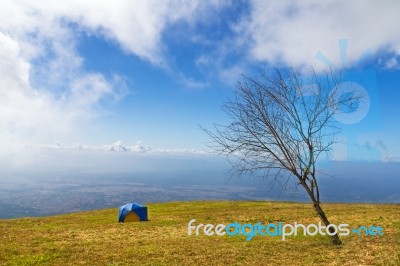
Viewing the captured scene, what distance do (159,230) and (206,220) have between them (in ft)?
28.8

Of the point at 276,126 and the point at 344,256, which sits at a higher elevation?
the point at 276,126

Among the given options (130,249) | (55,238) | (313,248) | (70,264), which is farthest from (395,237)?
Answer: (55,238)

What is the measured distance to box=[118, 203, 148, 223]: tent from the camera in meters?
45.9

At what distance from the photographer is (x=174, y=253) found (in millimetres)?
18453

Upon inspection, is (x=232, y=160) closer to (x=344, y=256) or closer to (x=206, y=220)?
(x=344, y=256)

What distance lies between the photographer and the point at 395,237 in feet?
65.1

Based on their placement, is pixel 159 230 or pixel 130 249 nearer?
pixel 130 249

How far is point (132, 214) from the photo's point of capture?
46.0m

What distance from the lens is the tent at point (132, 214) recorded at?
151ft

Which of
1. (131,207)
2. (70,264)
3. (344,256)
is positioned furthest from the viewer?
(131,207)

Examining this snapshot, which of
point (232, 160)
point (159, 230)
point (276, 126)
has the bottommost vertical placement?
point (159, 230)

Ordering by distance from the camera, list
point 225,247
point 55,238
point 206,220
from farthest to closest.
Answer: point 206,220 → point 55,238 → point 225,247

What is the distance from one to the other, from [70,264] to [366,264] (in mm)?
14644

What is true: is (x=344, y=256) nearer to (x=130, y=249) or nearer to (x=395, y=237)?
(x=395, y=237)
